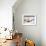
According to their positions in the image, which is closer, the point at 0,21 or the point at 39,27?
the point at 0,21

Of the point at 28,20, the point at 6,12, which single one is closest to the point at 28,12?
the point at 28,20

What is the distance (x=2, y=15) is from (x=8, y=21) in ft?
1.06

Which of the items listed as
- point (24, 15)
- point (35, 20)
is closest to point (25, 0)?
point (24, 15)

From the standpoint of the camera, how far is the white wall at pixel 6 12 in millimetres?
4207

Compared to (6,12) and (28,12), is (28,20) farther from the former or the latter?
(6,12)

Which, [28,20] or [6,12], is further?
[28,20]

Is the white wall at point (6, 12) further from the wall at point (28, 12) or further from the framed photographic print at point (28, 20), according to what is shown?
the framed photographic print at point (28, 20)

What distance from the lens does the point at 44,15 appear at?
15.1 feet

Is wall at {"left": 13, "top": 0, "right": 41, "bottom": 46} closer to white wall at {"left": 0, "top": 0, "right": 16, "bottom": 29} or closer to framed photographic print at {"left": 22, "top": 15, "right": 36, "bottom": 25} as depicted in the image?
framed photographic print at {"left": 22, "top": 15, "right": 36, "bottom": 25}

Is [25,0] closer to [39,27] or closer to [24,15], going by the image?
[24,15]

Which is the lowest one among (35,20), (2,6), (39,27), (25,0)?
(39,27)

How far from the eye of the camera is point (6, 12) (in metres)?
4.23

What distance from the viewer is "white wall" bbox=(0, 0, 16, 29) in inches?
166

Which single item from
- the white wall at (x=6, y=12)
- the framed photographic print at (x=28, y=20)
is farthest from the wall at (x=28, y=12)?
the white wall at (x=6, y=12)
